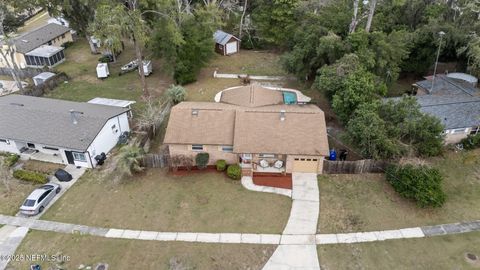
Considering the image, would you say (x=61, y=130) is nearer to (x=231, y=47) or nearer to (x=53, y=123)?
(x=53, y=123)

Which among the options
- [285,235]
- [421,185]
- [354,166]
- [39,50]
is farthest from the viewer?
[39,50]

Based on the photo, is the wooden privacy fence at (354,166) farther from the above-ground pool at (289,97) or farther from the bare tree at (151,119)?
the bare tree at (151,119)

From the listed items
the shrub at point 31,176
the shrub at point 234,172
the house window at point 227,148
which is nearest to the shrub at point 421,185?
the shrub at point 234,172

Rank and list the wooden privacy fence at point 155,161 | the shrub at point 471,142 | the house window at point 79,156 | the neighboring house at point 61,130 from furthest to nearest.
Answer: the shrub at point 471,142 < the house window at point 79,156 < the neighboring house at point 61,130 < the wooden privacy fence at point 155,161

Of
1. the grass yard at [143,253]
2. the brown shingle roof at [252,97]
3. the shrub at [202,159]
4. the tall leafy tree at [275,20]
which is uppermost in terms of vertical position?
the tall leafy tree at [275,20]

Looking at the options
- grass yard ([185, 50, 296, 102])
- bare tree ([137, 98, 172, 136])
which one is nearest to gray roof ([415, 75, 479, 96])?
grass yard ([185, 50, 296, 102])

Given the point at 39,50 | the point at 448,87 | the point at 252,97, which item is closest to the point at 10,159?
the point at 252,97
